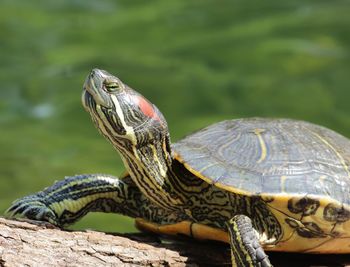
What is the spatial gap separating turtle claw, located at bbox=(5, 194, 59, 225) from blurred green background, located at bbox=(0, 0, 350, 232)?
3240 millimetres

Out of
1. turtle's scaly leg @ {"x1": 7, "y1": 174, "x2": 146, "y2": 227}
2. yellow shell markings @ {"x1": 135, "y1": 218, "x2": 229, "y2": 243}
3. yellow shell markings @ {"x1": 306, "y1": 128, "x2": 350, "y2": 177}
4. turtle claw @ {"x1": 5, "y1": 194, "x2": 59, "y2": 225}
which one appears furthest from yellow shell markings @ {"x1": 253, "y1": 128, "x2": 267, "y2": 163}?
turtle claw @ {"x1": 5, "y1": 194, "x2": 59, "y2": 225}

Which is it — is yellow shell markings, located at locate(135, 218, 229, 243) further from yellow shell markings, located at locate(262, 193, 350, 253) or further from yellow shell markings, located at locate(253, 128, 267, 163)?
yellow shell markings, located at locate(253, 128, 267, 163)

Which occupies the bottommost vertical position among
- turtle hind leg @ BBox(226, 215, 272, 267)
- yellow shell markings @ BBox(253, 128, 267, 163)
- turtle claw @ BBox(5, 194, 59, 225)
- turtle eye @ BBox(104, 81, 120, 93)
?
turtle hind leg @ BBox(226, 215, 272, 267)

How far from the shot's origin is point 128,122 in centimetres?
305

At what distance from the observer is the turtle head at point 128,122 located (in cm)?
304

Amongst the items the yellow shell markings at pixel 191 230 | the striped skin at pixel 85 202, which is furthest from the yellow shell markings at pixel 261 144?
the striped skin at pixel 85 202

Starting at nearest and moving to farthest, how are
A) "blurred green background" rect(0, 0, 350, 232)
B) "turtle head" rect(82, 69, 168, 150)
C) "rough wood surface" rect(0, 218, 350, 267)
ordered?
"rough wood surface" rect(0, 218, 350, 267) < "turtle head" rect(82, 69, 168, 150) < "blurred green background" rect(0, 0, 350, 232)

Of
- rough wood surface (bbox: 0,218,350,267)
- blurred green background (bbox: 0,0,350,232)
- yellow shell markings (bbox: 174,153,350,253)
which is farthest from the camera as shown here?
blurred green background (bbox: 0,0,350,232)

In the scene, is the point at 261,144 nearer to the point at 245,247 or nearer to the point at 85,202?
the point at 245,247

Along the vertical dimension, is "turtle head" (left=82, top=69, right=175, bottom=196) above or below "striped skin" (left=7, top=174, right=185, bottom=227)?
above

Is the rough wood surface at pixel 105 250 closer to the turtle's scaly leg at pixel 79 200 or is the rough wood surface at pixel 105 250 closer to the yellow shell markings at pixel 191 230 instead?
the yellow shell markings at pixel 191 230

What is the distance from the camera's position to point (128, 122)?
3.05m

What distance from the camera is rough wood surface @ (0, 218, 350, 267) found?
274 cm

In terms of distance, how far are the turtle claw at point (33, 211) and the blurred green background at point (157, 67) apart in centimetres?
324
